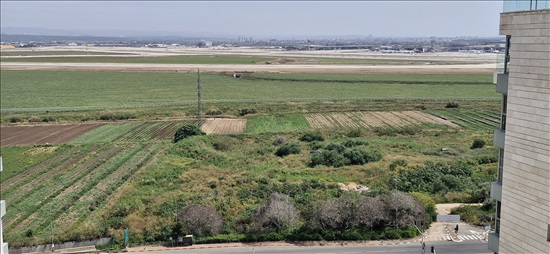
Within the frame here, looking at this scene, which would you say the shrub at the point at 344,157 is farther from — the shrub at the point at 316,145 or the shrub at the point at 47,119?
the shrub at the point at 47,119

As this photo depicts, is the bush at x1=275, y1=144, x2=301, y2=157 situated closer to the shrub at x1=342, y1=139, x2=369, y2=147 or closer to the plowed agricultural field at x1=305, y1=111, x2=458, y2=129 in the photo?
the shrub at x1=342, y1=139, x2=369, y2=147

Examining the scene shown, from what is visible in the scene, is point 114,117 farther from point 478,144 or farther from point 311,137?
point 478,144

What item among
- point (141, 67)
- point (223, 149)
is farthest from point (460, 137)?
point (141, 67)

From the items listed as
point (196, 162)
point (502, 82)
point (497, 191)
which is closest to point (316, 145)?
point (196, 162)

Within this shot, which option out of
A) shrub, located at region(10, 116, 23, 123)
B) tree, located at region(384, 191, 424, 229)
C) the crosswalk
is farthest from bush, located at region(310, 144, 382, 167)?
shrub, located at region(10, 116, 23, 123)

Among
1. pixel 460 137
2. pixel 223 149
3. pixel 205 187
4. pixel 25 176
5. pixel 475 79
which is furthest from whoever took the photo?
pixel 475 79

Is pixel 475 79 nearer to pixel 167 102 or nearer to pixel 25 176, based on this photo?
pixel 167 102
